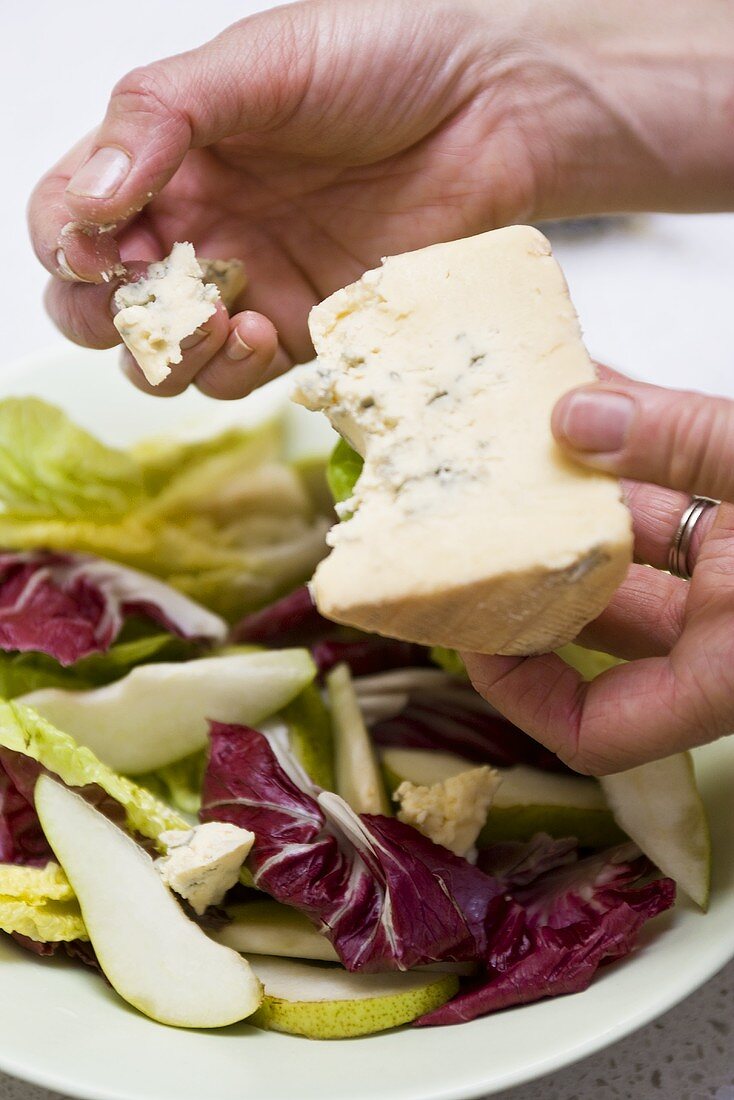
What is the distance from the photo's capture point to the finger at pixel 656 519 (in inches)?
69.1

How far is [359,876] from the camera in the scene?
5.34 ft

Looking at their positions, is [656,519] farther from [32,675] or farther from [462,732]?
[32,675]

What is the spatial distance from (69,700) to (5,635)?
0.67 feet

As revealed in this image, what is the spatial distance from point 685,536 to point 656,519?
54 millimetres

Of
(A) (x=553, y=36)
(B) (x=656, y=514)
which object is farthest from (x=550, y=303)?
(A) (x=553, y=36)

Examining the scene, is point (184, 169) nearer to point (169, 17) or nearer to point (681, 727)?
point (681, 727)

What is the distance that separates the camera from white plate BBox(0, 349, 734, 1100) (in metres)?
1.32

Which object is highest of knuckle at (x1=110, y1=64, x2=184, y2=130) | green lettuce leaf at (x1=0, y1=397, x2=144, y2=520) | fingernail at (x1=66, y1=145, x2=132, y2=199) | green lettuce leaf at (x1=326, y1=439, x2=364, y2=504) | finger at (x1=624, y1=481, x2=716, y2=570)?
knuckle at (x1=110, y1=64, x2=184, y2=130)

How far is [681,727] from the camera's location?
1396 millimetres

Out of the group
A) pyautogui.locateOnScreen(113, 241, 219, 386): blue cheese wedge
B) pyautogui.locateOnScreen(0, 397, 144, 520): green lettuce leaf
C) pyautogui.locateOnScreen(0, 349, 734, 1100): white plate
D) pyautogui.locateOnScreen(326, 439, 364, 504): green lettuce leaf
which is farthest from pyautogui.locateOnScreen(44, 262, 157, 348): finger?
pyautogui.locateOnScreen(0, 349, 734, 1100): white plate

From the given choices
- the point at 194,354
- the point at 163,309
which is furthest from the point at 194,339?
the point at 163,309

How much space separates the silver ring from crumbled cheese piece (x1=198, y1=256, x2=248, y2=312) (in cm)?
88

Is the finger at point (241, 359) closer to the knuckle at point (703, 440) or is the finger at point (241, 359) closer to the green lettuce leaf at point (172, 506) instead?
the green lettuce leaf at point (172, 506)

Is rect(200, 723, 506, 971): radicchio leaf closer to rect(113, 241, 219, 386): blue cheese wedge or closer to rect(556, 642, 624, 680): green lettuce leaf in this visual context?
rect(556, 642, 624, 680): green lettuce leaf
